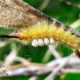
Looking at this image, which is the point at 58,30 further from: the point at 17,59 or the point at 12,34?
the point at 17,59

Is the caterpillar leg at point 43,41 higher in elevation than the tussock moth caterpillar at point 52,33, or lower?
lower

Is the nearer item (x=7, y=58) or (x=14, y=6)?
(x=14, y=6)

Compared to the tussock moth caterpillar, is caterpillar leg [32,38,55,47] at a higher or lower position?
lower

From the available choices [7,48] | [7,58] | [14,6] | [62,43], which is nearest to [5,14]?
[14,6]

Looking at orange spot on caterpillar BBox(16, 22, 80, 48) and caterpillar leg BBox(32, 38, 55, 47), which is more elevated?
orange spot on caterpillar BBox(16, 22, 80, 48)

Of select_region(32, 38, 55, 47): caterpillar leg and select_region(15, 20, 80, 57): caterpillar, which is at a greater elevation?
select_region(15, 20, 80, 57): caterpillar
